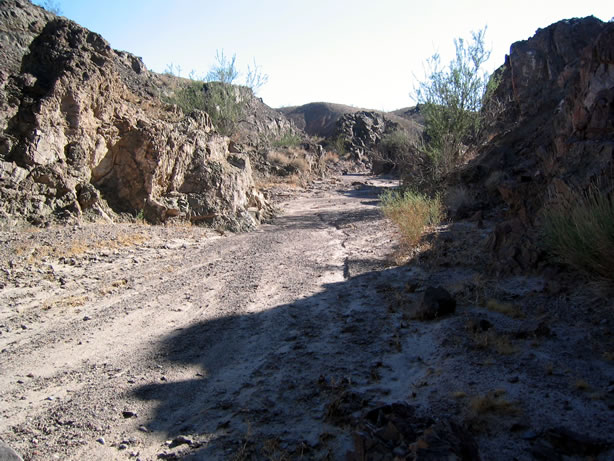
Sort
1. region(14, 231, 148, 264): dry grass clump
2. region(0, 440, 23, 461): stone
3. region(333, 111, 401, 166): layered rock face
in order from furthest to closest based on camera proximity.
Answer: region(333, 111, 401, 166): layered rock face
region(14, 231, 148, 264): dry grass clump
region(0, 440, 23, 461): stone

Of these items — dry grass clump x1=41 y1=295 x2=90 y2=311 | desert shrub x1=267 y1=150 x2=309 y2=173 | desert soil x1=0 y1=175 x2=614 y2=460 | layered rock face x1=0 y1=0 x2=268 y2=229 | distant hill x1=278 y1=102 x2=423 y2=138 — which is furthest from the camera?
distant hill x1=278 y1=102 x2=423 y2=138

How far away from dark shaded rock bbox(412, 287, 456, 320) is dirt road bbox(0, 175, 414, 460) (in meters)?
0.34

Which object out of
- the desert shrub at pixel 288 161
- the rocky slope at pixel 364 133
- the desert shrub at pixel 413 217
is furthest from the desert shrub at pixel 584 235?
the rocky slope at pixel 364 133

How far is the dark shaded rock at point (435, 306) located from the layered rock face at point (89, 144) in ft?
19.6

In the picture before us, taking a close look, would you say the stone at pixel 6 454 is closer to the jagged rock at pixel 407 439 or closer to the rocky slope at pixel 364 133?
the jagged rock at pixel 407 439

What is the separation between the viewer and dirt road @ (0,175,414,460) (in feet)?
8.84

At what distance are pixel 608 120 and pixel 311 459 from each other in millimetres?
5287

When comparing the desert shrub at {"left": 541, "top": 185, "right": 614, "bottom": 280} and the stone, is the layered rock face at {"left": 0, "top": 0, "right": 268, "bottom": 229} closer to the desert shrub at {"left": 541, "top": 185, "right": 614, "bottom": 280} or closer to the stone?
the stone

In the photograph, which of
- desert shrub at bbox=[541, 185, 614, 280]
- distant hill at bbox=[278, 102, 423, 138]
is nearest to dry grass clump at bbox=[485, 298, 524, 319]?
desert shrub at bbox=[541, 185, 614, 280]

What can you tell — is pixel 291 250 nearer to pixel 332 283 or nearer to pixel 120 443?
pixel 332 283

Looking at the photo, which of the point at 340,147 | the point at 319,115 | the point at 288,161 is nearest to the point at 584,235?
the point at 288,161

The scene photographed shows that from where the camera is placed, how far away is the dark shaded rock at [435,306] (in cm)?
416

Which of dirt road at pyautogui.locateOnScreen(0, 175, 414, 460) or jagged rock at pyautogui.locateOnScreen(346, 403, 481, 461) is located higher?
jagged rock at pyautogui.locateOnScreen(346, 403, 481, 461)

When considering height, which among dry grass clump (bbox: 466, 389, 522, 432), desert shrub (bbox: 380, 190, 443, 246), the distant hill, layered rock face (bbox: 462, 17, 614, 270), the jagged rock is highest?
the distant hill
